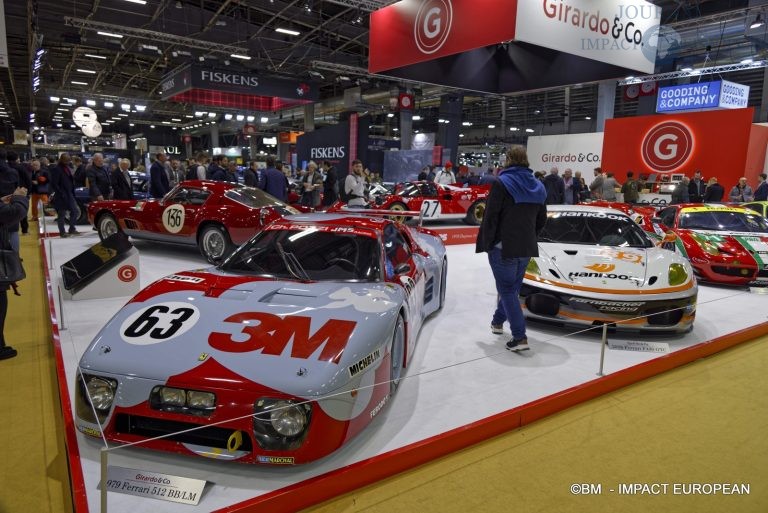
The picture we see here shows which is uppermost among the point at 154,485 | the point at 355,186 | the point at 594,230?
the point at 355,186

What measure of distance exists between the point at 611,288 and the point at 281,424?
3070mm

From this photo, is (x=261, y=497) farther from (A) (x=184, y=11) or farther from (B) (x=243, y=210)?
(A) (x=184, y=11)

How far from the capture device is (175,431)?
222 cm

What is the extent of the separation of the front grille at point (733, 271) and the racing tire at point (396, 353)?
5.08 m

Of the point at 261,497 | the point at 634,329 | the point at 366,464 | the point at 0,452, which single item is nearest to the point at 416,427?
the point at 366,464

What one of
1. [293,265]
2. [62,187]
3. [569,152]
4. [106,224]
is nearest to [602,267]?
[293,265]

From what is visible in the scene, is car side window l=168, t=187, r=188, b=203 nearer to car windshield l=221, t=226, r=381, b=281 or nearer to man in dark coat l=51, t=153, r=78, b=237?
man in dark coat l=51, t=153, r=78, b=237

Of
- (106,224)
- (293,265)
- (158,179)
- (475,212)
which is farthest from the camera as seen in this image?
(475,212)

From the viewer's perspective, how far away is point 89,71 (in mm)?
22797

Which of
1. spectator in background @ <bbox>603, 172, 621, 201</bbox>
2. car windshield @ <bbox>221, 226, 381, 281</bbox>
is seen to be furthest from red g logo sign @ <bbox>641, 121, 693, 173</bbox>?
car windshield @ <bbox>221, 226, 381, 281</bbox>

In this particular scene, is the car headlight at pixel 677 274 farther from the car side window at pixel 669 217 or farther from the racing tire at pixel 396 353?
the car side window at pixel 669 217

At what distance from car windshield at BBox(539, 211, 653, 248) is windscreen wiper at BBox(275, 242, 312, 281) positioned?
112 inches

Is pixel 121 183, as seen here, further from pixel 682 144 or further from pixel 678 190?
pixel 682 144

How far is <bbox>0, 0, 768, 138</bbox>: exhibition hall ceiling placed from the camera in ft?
45.2
